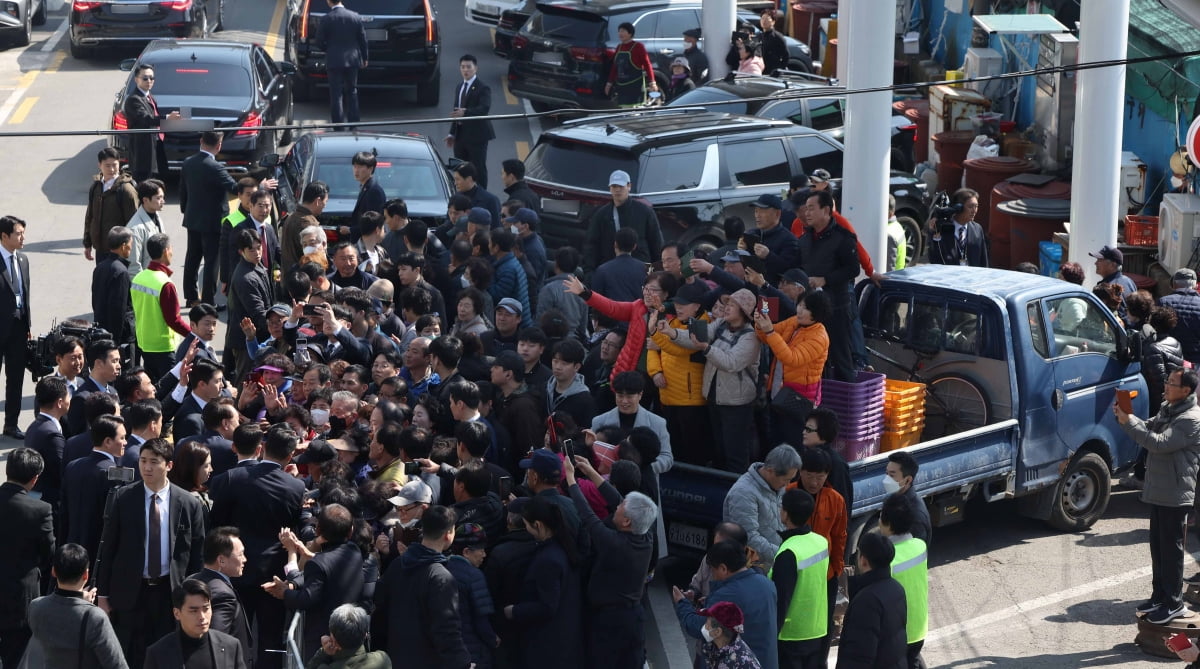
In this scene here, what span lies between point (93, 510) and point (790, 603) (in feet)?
12.3

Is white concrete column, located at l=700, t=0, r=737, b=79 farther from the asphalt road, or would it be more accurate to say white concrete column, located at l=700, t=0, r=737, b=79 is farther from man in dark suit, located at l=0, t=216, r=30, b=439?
man in dark suit, located at l=0, t=216, r=30, b=439

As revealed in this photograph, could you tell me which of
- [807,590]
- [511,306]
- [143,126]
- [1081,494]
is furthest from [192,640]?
[143,126]

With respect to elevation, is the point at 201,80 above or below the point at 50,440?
above

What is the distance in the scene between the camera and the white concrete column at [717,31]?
75.1ft

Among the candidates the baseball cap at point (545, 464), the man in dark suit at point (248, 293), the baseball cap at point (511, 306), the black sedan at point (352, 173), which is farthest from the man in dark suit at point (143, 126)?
the baseball cap at point (545, 464)

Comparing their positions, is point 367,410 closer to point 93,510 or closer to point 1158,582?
point 93,510

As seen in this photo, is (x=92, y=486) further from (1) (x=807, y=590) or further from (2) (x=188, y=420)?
(1) (x=807, y=590)

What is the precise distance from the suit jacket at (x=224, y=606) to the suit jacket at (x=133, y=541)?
60cm

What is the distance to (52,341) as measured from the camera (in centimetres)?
1199

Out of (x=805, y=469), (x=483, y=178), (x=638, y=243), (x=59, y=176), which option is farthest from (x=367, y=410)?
(x=59, y=176)

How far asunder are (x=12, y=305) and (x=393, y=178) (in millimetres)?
4575

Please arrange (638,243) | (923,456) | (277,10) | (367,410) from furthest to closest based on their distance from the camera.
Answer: (277,10) → (638,243) → (923,456) → (367,410)

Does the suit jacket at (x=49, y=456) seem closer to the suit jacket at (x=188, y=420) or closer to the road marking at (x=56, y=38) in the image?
the suit jacket at (x=188, y=420)

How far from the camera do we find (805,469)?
9.40m
